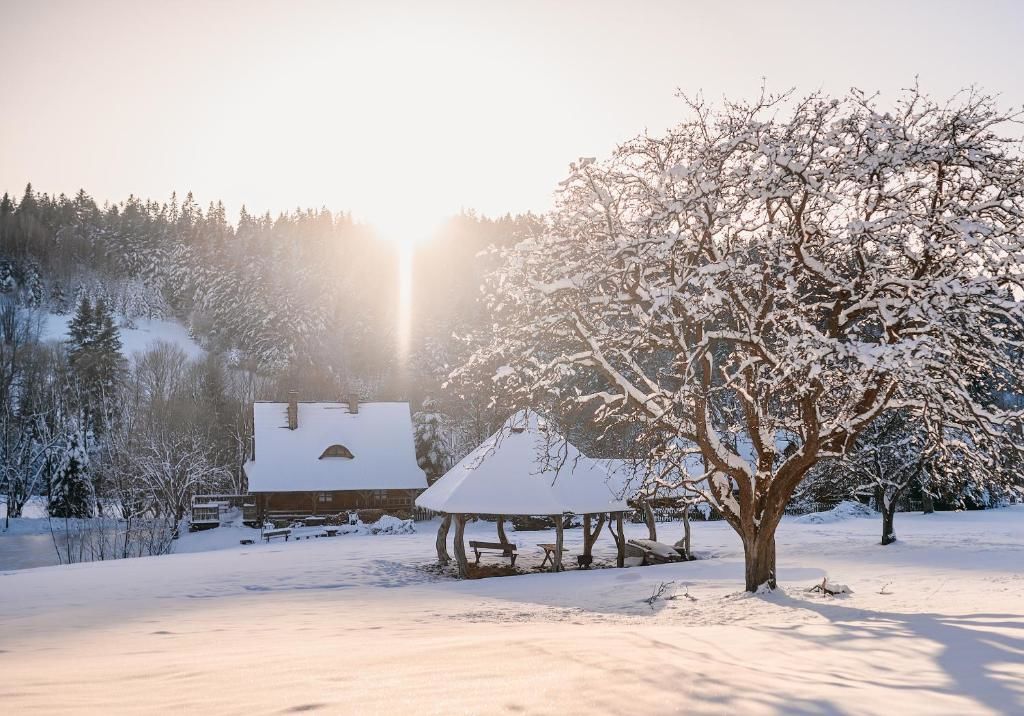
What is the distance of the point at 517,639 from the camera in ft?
24.8

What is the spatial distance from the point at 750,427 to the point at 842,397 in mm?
2107

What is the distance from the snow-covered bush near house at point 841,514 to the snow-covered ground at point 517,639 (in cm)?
1305

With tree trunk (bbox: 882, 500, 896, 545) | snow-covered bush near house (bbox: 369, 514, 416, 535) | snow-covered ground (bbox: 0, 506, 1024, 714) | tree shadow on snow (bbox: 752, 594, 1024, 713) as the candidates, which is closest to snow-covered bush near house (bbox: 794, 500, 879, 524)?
tree trunk (bbox: 882, 500, 896, 545)

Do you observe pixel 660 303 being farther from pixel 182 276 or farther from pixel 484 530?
pixel 182 276

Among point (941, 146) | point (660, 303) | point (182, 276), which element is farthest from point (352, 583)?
point (182, 276)

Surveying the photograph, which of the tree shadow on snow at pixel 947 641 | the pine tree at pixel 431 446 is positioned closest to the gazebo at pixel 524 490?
the tree shadow on snow at pixel 947 641

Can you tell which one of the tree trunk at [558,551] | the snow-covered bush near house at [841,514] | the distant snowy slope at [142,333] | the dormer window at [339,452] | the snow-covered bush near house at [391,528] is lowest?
the snow-covered bush near house at [841,514]

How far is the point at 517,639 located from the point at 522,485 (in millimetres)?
14239

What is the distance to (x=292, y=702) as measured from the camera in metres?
5.14

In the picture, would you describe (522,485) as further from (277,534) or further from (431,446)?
(431,446)

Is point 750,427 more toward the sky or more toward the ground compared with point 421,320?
more toward the ground

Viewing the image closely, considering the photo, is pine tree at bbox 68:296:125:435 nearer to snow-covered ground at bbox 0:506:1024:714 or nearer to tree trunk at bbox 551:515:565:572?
snow-covered ground at bbox 0:506:1024:714

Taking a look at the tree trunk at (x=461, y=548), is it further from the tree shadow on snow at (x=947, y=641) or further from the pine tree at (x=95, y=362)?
the pine tree at (x=95, y=362)

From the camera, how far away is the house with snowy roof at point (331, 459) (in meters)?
42.1
